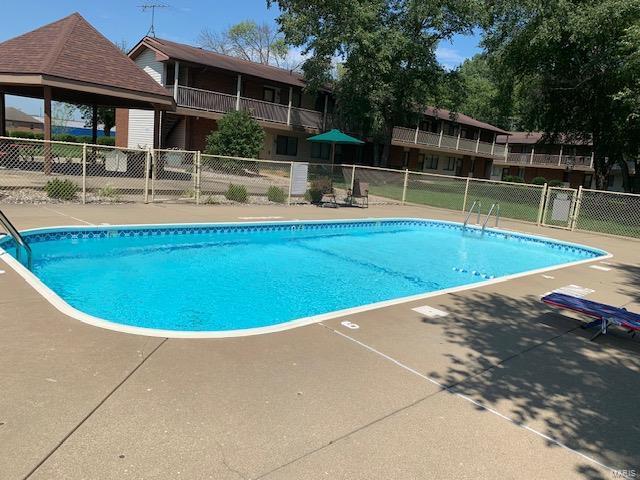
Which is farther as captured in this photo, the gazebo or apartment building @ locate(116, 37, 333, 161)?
apartment building @ locate(116, 37, 333, 161)

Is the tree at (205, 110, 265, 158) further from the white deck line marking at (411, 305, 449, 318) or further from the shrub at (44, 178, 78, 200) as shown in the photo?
the white deck line marking at (411, 305, 449, 318)

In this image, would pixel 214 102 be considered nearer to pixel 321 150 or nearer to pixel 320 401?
pixel 321 150

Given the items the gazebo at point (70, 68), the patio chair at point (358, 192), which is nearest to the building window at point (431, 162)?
the patio chair at point (358, 192)

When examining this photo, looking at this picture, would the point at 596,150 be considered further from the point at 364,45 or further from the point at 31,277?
the point at 31,277

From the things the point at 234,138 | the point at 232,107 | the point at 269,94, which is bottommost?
the point at 234,138

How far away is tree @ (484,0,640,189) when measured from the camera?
18938 mm

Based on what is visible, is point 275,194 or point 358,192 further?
point 358,192

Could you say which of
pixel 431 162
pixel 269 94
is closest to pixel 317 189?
pixel 269 94

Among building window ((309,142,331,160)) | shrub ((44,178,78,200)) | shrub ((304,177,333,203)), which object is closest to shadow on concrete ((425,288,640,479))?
shrub ((44,178,78,200))

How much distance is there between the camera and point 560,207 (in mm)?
16734

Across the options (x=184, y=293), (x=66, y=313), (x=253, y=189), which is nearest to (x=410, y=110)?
(x=253, y=189)

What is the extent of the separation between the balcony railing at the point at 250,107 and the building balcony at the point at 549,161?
26.5 metres

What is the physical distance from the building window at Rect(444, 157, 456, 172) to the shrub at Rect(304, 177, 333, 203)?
28718 mm

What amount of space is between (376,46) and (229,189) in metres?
14.8
